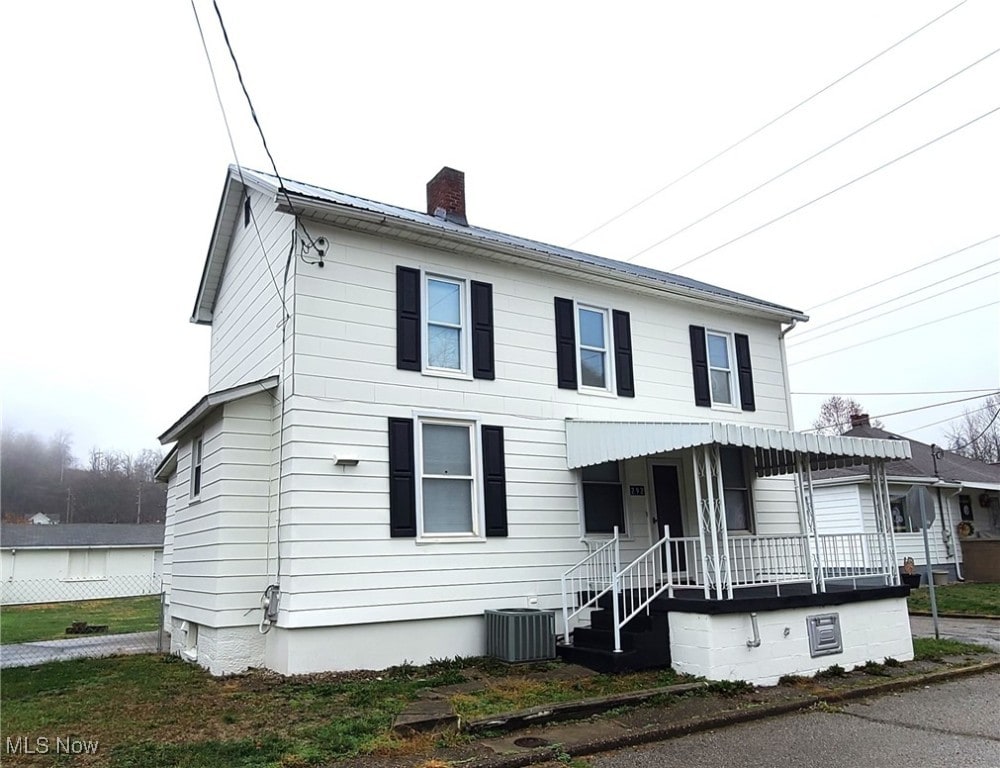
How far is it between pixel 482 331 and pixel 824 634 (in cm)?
599

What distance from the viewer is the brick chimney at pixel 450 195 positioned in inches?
521

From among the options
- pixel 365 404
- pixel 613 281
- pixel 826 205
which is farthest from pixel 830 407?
pixel 365 404

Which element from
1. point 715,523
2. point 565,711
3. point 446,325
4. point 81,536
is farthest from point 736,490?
point 81,536

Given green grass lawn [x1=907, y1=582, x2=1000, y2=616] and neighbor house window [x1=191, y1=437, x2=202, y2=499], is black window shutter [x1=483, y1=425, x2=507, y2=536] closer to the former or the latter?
neighbor house window [x1=191, y1=437, x2=202, y2=499]

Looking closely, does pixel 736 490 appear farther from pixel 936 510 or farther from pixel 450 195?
pixel 936 510

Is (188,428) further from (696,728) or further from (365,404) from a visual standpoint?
(696,728)

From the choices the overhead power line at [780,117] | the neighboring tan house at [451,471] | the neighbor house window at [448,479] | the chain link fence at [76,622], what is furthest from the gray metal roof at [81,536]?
the neighbor house window at [448,479]

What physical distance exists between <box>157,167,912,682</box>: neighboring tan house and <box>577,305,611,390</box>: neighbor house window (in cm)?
4

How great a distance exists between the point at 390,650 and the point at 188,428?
4.50 m

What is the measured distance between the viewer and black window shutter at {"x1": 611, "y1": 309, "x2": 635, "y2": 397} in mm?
11883

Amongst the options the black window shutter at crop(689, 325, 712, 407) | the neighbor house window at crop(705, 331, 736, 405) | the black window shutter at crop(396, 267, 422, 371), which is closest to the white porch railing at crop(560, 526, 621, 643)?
the black window shutter at crop(689, 325, 712, 407)

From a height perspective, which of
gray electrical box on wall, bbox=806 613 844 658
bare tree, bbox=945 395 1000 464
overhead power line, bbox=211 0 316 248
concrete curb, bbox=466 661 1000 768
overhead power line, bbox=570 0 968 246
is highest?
overhead power line, bbox=570 0 968 246

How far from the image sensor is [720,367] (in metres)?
13.3

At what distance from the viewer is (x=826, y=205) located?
48.8ft
